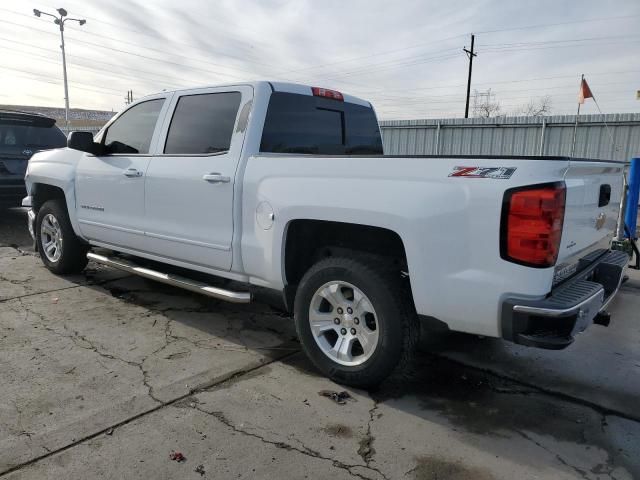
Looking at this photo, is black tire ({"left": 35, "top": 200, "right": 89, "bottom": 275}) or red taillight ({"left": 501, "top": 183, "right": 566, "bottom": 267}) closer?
red taillight ({"left": 501, "top": 183, "right": 566, "bottom": 267})

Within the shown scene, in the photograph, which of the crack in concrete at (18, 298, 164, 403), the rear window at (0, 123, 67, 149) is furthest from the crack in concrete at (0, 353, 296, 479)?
the rear window at (0, 123, 67, 149)

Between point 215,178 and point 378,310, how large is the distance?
1624mm

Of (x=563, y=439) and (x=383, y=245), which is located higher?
(x=383, y=245)

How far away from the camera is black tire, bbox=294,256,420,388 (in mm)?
3045

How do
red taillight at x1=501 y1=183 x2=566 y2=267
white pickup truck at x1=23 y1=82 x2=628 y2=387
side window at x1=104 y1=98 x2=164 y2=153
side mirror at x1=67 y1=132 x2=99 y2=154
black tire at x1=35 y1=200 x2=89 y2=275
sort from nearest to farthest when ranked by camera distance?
1. red taillight at x1=501 y1=183 x2=566 y2=267
2. white pickup truck at x1=23 y1=82 x2=628 y2=387
3. side window at x1=104 y1=98 x2=164 y2=153
4. side mirror at x1=67 y1=132 x2=99 y2=154
5. black tire at x1=35 y1=200 x2=89 y2=275

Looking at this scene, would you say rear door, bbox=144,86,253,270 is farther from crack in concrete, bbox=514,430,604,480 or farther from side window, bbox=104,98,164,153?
crack in concrete, bbox=514,430,604,480

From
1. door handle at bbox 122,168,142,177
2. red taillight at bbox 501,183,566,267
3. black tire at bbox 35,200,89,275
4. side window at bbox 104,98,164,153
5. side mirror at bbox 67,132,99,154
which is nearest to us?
red taillight at bbox 501,183,566,267

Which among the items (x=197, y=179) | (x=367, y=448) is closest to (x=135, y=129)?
(x=197, y=179)

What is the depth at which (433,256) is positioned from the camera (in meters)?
2.79

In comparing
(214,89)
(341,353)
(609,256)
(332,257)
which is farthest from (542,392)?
(214,89)

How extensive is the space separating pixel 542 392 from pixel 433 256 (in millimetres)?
1454

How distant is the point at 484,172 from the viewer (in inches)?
102

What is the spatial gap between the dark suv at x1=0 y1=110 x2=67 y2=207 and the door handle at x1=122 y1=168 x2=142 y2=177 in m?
5.21

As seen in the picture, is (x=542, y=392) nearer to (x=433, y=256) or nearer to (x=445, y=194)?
(x=433, y=256)
